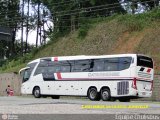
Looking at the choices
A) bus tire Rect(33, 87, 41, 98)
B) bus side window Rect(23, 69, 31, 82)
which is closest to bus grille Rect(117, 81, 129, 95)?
bus tire Rect(33, 87, 41, 98)

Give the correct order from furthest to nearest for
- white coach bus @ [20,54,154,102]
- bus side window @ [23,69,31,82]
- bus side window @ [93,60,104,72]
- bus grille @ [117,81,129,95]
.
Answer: bus side window @ [23,69,31,82] < bus side window @ [93,60,104,72] < bus grille @ [117,81,129,95] < white coach bus @ [20,54,154,102]

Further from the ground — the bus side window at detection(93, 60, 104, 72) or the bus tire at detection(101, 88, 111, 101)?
the bus side window at detection(93, 60, 104, 72)

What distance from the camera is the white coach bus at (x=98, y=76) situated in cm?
3209

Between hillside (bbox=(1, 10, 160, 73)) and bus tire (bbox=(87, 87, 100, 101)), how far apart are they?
36.9 feet

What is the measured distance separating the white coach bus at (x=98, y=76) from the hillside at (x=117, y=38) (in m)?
10.8

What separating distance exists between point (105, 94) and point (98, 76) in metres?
1.36

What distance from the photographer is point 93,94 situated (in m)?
34.1

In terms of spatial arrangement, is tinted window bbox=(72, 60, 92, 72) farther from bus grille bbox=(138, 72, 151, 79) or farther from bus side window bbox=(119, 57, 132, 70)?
bus grille bbox=(138, 72, 151, 79)

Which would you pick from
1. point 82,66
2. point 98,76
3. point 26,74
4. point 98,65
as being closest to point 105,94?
point 98,76

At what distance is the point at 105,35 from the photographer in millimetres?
54750

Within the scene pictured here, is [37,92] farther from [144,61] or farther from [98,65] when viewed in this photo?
[144,61]

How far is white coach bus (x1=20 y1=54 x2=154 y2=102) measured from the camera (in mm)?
32094

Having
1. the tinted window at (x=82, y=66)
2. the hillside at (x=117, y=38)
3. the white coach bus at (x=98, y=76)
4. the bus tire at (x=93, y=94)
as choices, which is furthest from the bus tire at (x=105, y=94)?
the hillside at (x=117, y=38)

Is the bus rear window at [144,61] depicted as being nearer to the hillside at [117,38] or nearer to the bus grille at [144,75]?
the bus grille at [144,75]
